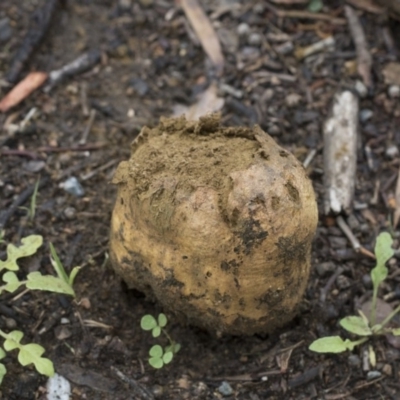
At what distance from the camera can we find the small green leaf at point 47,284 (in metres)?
2.49

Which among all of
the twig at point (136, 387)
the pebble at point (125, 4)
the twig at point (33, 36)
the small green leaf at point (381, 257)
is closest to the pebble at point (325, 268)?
the small green leaf at point (381, 257)

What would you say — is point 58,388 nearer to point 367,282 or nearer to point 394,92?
point 367,282

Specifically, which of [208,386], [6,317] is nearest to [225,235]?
[208,386]

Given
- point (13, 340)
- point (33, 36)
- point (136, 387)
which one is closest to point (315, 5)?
point (33, 36)

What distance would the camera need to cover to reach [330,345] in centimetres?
254

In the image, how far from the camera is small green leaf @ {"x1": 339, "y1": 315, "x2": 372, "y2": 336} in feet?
8.62

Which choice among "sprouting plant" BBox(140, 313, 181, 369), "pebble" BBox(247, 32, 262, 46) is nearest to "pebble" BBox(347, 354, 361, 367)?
"sprouting plant" BBox(140, 313, 181, 369)

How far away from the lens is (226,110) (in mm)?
3600

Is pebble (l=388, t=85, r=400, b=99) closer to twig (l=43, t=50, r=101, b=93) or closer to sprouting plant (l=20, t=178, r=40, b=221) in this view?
twig (l=43, t=50, r=101, b=93)

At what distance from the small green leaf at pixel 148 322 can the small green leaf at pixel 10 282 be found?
49 cm

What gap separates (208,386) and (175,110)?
1616 mm

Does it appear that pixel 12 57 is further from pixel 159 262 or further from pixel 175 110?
pixel 159 262

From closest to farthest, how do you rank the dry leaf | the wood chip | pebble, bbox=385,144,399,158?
the wood chip
pebble, bbox=385,144,399,158
the dry leaf

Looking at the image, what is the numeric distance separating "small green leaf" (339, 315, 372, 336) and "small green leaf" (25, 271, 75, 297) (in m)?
1.09
